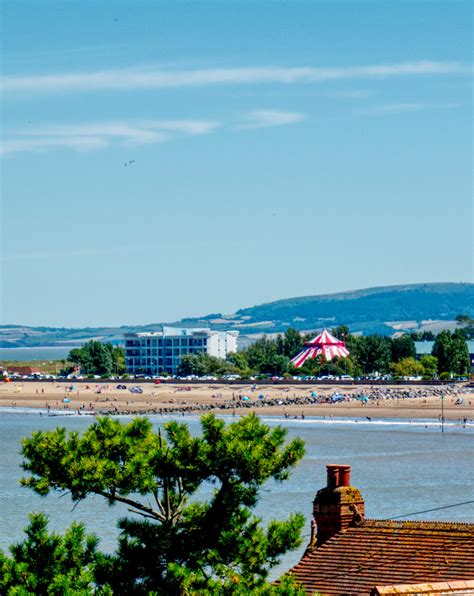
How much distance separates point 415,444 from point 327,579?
74.6 metres

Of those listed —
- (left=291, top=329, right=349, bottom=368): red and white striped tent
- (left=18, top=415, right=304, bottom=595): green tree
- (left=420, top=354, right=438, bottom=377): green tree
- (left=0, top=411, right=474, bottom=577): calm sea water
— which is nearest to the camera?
(left=18, top=415, right=304, bottom=595): green tree

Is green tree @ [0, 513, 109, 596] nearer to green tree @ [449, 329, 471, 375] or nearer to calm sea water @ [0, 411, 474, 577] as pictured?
calm sea water @ [0, 411, 474, 577]

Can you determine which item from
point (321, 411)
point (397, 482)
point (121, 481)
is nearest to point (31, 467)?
point (121, 481)

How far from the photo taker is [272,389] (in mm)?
160000

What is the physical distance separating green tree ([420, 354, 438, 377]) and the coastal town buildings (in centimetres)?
15369

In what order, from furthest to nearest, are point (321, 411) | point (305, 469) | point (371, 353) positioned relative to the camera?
point (371, 353), point (321, 411), point (305, 469)

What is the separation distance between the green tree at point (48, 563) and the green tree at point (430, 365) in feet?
505

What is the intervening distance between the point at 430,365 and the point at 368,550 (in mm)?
159525

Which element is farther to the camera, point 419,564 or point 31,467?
point 31,467

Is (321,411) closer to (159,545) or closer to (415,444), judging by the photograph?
(415,444)

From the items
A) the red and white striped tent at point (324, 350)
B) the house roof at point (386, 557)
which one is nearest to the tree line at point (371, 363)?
the red and white striped tent at point (324, 350)

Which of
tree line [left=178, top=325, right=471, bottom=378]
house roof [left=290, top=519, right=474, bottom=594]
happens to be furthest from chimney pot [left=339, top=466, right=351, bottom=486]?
tree line [left=178, top=325, right=471, bottom=378]

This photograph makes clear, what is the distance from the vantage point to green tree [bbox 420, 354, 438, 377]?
17325 centimetres

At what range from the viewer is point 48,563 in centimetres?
1975
